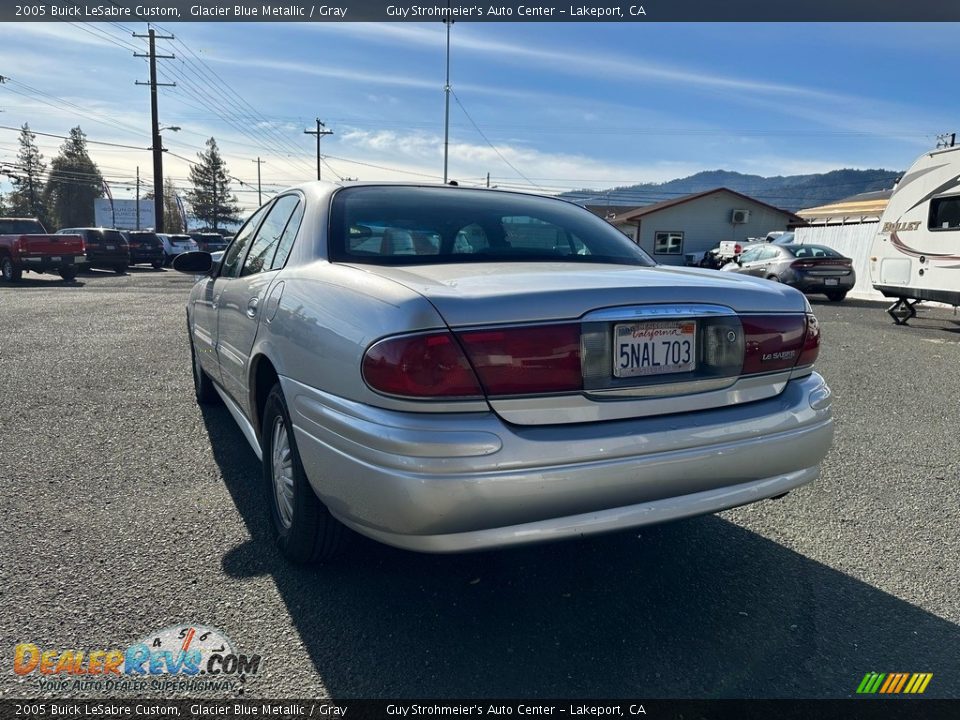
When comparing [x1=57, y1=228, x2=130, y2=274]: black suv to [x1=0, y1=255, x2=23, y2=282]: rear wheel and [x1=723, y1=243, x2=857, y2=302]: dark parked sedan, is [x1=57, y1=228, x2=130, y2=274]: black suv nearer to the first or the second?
[x1=0, y1=255, x2=23, y2=282]: rear wheel

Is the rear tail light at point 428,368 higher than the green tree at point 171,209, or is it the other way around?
the green tree at point 171,209

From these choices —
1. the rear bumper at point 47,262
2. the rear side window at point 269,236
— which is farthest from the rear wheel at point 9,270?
the rear side window at point 269,236

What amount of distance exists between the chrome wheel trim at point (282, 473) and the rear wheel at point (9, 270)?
20.6 metres

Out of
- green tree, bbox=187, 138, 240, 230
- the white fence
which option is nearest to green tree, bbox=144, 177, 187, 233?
green tree, bbox=187, 138, 240, 230

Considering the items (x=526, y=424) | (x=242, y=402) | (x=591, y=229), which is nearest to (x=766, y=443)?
(x=526, y=424)

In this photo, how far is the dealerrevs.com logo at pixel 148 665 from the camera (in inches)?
76.0

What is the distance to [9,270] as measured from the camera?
61.9ft

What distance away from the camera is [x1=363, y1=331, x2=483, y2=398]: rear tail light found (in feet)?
6.07

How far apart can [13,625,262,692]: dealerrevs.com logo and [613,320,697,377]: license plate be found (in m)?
1.48

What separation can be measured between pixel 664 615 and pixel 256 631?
1.41m

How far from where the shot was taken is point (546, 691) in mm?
1914

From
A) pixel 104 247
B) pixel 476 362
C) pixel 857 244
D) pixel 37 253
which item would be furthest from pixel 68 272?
pixel 857 244

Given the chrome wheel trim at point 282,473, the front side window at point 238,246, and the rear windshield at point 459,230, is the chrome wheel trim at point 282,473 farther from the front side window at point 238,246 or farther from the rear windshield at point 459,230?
the front side window at point 238,246

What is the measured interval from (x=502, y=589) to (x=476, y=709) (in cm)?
62
